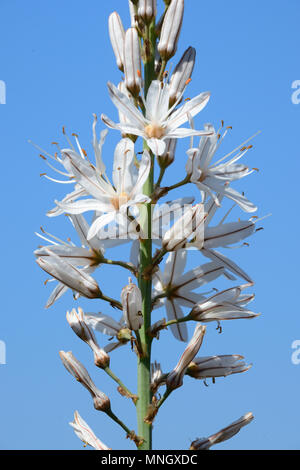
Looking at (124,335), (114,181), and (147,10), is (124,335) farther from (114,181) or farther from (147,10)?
(147,10)

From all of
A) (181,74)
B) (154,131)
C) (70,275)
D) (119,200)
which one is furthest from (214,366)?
(181,74)

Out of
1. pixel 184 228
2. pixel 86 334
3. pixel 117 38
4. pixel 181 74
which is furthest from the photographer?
pixel 117 38

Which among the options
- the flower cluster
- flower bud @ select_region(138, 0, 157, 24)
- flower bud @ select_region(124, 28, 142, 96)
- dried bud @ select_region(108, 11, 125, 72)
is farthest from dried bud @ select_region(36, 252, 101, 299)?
flower bud @ select_region(138, 0, 157, 24)

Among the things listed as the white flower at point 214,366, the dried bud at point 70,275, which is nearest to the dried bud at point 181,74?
the dried bud at point 70,275

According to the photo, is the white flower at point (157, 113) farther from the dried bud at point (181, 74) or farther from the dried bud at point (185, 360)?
the dried bud at point (185, 360)

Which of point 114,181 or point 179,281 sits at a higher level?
point 114,181
